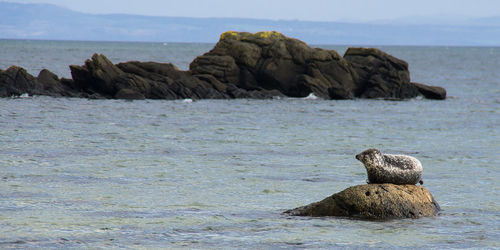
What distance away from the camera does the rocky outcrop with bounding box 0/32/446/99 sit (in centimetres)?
4634

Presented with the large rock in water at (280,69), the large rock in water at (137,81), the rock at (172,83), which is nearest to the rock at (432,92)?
the large rock in water at (280,69)

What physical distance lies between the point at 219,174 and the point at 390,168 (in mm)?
6289

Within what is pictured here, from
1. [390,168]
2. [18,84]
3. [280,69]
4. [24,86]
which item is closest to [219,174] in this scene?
[390,168]

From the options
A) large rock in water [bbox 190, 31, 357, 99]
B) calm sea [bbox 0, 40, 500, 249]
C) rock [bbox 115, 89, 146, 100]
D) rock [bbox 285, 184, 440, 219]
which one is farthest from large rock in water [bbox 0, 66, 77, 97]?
rock [bbox 285, 184, 440, 219]

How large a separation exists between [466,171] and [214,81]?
2985 cm

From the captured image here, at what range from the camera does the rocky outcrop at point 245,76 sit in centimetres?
4634

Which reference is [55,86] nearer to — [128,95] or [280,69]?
[128,95]

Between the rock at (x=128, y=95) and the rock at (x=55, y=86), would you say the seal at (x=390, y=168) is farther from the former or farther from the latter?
the rock at (x=55, y=86)

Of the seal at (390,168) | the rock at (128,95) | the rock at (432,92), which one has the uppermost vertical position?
the seal at (390,168)

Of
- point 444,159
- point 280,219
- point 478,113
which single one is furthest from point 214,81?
point 280,219

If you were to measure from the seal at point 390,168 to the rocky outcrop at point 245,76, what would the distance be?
31.9 metres

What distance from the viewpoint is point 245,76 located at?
5112cm

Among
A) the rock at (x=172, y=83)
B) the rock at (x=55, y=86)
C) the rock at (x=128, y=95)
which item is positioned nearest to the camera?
the rock at (x=128, y=95)

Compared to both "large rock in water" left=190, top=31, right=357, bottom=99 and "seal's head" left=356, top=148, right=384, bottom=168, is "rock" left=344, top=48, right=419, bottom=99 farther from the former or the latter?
"seal's head" left=356, top=148, right=384, bottom=168
